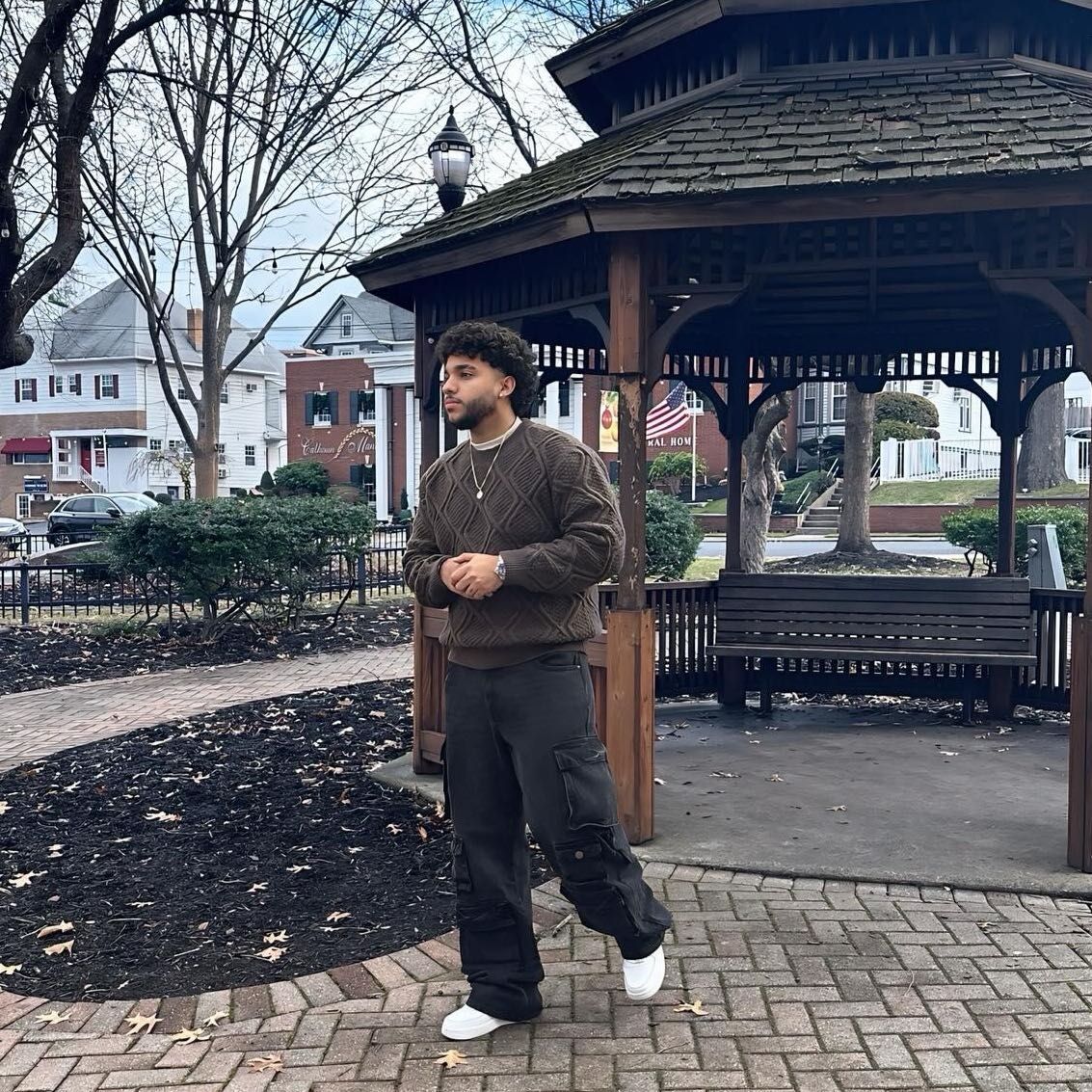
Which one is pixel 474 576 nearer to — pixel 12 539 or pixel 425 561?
pixel 425 561

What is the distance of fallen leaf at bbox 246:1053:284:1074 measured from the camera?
3.37m

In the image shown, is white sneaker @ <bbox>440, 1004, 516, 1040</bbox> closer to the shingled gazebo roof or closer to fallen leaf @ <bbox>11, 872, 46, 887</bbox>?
fallen leaf @ <bbox>11, 872, 46, 887</bbox>

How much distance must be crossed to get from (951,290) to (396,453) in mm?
39265

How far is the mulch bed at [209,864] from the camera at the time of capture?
4.23 m

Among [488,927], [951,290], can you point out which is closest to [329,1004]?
[488,927]

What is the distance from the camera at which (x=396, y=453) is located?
4541cm

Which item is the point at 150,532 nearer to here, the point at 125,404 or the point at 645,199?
the point at 645,199

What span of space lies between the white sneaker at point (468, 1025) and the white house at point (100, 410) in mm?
51873

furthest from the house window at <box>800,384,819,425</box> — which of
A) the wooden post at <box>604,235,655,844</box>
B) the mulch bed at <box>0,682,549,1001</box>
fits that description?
the wooden post at <box>604,235,655,844</box>

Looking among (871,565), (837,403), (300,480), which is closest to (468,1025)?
(871,565)

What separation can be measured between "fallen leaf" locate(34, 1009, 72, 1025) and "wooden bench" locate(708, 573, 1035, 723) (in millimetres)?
4993

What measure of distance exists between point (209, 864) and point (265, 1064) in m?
2.05

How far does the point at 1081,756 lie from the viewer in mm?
4926

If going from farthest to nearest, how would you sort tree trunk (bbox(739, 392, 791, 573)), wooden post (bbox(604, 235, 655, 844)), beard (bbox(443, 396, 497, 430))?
tree trunk (bbox(739, 392, 791, 573)), wooden post (bbox(604, 235, 655, 844)), beard (bbox(443, 396, 497, 430))
